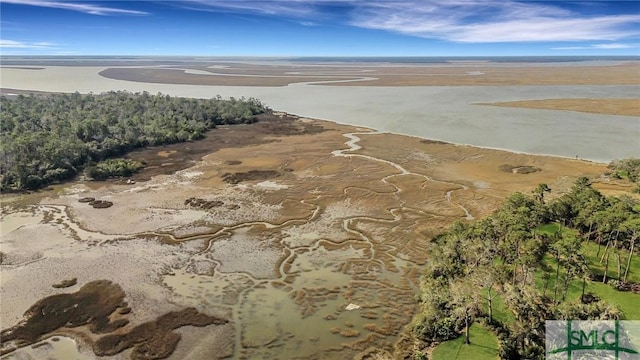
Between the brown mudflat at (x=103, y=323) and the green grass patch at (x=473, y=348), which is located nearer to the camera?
the green grass patch at (x=473, y=348)

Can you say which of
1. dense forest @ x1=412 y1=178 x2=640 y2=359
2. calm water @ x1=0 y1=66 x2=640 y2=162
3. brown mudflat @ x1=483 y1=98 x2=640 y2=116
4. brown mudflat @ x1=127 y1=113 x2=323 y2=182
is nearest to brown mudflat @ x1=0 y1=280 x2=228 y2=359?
dense forest @ x1=412 y1=178 x2=640 y2=359

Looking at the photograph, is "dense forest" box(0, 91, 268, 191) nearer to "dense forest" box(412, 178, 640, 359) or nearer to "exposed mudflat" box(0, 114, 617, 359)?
"exposed mudflat" box(0, 114, 617, 359)

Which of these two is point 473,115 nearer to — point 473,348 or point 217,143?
point 217,143

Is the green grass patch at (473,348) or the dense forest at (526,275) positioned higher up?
the dense forest at (526,275)

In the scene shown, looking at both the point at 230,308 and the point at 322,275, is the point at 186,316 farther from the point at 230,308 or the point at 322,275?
the point at 322,275

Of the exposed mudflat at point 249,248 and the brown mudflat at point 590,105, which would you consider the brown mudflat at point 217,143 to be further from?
the brown mudflat at point 590,105

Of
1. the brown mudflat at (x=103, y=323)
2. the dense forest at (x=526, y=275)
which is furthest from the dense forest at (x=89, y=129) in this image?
the dense forest at (x=526, y=275)

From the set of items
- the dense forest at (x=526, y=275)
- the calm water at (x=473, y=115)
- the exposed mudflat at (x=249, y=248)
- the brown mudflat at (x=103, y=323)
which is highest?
the calm water at (x=473, y=115)

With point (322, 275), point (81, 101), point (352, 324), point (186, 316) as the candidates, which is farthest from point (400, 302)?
point (81, 101)
